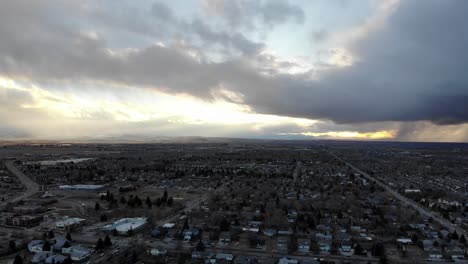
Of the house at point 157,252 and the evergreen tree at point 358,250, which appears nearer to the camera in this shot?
the house at point 157,252

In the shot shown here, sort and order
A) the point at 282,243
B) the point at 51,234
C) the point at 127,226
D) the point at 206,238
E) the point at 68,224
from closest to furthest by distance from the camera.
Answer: the point at 282,243 < the point at 51,234 < the point at 206,238 < the point at 127,226 < the point at 68,224

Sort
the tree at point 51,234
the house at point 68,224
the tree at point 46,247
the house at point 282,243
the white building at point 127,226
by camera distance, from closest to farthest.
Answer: the tree at point 46,247 < the house at point 282,243 < the tree at point 51,234 < the white building at point 127,226 < the house at point 68,224

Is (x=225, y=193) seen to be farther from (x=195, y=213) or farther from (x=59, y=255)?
(x=59, y=255)

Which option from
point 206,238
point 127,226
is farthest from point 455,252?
point 127,226

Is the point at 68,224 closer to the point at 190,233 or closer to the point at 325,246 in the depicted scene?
the point at 190,233

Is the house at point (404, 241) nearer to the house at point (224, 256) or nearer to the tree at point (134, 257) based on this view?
the house at point (224, 256)

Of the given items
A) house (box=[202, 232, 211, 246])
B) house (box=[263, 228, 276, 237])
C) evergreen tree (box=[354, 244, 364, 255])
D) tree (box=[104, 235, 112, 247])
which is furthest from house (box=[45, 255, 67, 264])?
evergreen tree (box=[354, 244, 364, 255])

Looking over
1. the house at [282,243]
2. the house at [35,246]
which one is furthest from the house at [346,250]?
the house at [35,246]

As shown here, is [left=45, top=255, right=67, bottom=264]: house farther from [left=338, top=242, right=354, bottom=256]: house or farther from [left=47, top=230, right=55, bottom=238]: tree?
[left=338, top=242, right=354, bottom=256]: house
